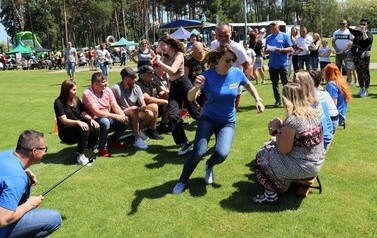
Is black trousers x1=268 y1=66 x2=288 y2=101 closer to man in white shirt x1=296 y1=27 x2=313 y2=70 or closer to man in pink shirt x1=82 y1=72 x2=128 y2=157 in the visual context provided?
man in white shirt x1=296 y1=27 x2=313 y2=70

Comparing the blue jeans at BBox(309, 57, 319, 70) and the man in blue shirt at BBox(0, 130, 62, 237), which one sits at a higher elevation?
the blue jeans at BBox(309, 57, 319, 70)

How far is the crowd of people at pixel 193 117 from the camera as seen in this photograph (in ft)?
10.8

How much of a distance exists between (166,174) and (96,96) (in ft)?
6.03

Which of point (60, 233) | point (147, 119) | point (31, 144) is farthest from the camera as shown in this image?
→ point (147, 119)

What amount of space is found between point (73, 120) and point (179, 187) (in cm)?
212

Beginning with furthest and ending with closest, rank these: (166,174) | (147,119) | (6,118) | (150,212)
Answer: (6,118) → (147,119) → (166,174) → (150,212)

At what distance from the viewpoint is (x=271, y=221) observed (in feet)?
13.4

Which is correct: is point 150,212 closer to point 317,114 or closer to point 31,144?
point 31,144

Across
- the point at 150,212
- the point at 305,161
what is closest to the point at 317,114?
the point at 305,161

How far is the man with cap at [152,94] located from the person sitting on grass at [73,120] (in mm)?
1291

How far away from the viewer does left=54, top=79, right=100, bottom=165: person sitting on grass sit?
19.5 ft

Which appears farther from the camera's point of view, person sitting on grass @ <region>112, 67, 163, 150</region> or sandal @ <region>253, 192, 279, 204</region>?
person sitting on grass @ <region>112, 67, 163, 150</region>

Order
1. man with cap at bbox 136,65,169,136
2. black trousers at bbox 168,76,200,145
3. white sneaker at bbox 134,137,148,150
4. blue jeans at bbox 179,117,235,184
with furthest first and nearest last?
man with cap at bbox 136,65,169,136 < white sneaker at bbox 134,137,148,150 < black trousers at bbox 168,76,200,145 < blue jeans at bbox 179,117,235,184

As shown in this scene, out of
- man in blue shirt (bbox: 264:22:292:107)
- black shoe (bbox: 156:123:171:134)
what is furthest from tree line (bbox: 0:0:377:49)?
black shoe (bbox: 156:123:171:134)
